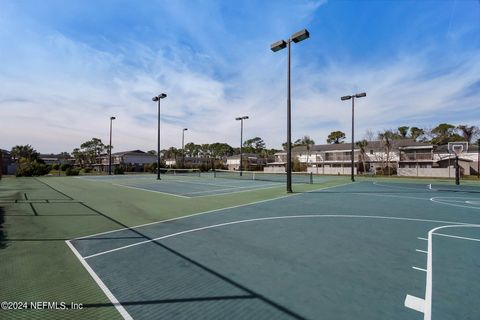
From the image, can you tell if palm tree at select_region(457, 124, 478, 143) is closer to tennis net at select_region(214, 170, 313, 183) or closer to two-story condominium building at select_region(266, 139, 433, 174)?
two-story condominium building at select_region(266, 139, 433, 174)

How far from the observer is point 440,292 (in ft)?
11.9

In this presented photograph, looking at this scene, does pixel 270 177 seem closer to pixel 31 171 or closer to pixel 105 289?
pixel 105 289

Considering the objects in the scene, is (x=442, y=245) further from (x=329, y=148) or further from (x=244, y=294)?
(x=329, y=148)

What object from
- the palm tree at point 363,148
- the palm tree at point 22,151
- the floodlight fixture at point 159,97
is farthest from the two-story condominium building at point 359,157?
the palm tree at point 22,151

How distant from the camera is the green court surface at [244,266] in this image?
3279 mm

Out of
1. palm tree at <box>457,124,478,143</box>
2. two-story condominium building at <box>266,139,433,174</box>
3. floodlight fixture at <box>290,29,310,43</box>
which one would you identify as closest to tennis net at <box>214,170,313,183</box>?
floodlight fixture at <box>290,29,310,43</box>

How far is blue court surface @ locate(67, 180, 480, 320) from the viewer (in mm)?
3273

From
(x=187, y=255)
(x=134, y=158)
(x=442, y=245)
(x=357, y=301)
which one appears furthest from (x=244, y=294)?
(x=134, y=158)

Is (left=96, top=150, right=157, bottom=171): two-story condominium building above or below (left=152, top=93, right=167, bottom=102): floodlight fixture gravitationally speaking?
below

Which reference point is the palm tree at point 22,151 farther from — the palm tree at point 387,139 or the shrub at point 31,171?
the palm tree at point 387,139

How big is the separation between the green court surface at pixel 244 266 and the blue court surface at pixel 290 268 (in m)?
0.02

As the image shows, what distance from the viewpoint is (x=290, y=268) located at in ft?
14.8

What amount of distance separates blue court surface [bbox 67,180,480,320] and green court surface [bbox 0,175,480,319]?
0.02 metres

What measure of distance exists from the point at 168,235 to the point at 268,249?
2739mm
